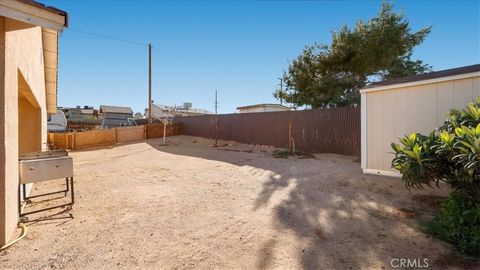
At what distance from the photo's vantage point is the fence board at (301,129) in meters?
8.73

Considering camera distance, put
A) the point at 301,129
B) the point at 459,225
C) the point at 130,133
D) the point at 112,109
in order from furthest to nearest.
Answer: the point at 112,109 → the point at 130,133 → the point at 301,129 → the point at 459,225

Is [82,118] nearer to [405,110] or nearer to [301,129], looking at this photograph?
[301,129]

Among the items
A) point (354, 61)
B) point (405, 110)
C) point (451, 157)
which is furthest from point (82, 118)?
point (451, 157)

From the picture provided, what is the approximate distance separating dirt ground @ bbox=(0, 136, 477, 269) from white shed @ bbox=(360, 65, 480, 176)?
80 cm

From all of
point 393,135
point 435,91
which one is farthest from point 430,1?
point 393,135

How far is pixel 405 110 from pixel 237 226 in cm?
469

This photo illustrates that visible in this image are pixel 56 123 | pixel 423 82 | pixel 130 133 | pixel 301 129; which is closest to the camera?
pixel 423 82

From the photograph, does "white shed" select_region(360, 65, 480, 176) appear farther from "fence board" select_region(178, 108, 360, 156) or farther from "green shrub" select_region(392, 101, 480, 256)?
"fence board" select_region(178, 108, 360, 156)

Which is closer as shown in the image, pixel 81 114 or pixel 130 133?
pixel 130 133

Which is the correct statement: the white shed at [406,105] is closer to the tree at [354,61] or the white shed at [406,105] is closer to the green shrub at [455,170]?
the green shrub at [455,170]

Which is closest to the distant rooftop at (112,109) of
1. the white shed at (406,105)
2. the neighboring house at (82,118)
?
the neighboring house at (82,118)

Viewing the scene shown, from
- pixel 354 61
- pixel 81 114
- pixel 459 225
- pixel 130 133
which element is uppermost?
pixel 354 61

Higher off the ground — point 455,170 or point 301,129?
point 301,129

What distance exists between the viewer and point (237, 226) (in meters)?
3.33
